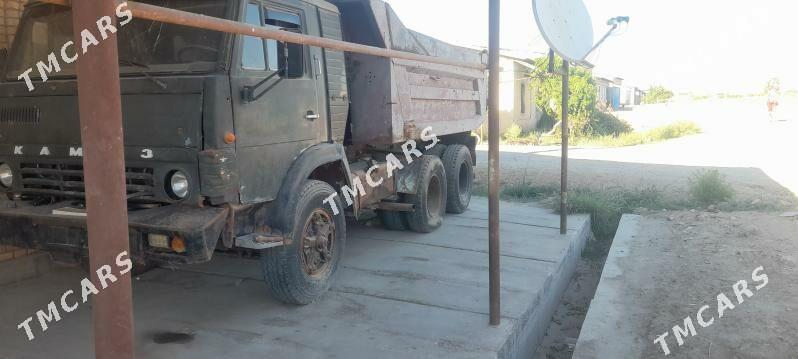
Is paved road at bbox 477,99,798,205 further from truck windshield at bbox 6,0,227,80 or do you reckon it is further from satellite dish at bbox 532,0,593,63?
truck windshield at bbox 6,0,227,80

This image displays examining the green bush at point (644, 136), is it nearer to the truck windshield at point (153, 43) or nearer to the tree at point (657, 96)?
the truck windshield at point (153, 43)

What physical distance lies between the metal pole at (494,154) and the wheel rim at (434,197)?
3.28 meters

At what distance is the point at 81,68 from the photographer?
1.73 metres

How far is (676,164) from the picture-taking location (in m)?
14.8

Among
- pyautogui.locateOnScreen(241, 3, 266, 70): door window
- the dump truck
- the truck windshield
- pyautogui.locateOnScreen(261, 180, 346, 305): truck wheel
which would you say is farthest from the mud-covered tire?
the truck windshield

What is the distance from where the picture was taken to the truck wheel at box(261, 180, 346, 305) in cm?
421

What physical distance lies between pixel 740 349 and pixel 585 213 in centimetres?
Answer: 434

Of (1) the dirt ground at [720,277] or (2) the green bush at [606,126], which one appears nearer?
(1) the dirt ground at [720,277]

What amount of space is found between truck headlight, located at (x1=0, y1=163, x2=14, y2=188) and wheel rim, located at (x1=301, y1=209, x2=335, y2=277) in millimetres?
1998

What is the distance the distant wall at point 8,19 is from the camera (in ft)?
15.8

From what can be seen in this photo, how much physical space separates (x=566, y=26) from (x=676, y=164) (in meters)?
10.0

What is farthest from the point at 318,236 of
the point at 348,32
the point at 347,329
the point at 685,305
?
the point at 685,305

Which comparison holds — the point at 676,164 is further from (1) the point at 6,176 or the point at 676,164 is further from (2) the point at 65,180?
(1) the point at 6,176

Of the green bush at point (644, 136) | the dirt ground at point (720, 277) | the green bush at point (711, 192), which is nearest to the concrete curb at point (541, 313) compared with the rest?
the dirt ground at point (720, 277)
